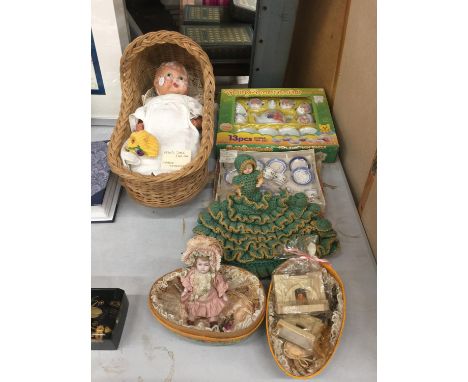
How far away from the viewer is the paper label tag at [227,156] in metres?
1.38

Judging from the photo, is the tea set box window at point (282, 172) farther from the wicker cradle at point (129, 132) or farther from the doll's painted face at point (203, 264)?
the doll's painted face at point (203, 264)

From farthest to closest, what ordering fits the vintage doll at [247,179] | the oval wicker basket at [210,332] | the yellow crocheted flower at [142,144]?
1. the yellow crocheted flower at [142,144]
2. the vintage doll at [247,179]
3. the oval wicker basket at [210,332]

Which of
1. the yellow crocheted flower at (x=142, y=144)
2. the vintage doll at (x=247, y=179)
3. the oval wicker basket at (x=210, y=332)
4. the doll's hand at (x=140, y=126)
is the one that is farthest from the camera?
the doll's hand at (x=140, y=126)

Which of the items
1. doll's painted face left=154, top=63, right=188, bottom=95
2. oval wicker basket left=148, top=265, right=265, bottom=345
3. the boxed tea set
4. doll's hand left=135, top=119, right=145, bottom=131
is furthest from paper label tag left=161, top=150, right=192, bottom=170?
oval wicker basket left=148, top=265, right=265, bottom=345

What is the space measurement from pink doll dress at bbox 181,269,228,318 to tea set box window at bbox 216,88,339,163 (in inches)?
21.3

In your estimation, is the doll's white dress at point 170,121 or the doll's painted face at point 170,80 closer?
the doll's white dress at point 170,121

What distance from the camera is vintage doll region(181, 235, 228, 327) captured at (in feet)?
3.28

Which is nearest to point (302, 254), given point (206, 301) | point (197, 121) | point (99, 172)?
point (206, 301)

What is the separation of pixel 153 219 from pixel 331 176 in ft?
2.08

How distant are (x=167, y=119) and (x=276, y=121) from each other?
421 millimetres

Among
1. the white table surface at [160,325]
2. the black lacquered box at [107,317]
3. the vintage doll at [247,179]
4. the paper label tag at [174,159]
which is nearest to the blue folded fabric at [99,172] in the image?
the white table surface at [160,325]
